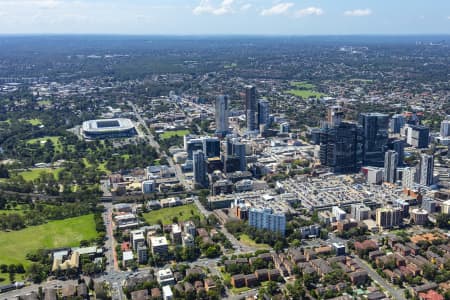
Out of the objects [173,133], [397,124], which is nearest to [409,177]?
[397,124]

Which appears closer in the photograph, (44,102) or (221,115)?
(221,115)

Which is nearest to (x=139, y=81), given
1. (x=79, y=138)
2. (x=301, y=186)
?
(x=79, y=138)

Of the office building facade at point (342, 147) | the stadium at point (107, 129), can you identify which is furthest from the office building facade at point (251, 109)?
the office building facade at point (342, 147)

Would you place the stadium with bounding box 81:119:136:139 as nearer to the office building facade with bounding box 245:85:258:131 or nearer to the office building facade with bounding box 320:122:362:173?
the office building facade with bounding box 245:85:258:131

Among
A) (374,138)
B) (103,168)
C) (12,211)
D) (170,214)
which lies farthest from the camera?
(103,168)

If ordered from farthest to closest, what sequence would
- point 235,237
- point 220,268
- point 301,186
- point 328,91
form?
point 328,91, point 301,186, point 235,237, point 220,268

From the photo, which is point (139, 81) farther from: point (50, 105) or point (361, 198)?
point (361, 198)

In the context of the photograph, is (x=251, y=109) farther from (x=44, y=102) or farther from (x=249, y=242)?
(x=44, y=102)
